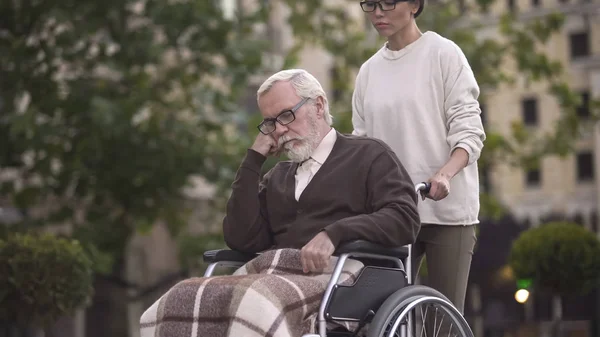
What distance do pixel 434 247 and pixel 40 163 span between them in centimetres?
1086

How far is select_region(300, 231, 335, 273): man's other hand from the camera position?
525cm

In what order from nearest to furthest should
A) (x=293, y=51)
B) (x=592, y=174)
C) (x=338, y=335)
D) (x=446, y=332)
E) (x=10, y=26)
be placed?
(x=338, y=335) → (x=446, y=332) → (x=10, y=26) → (x=293, y=51) → (x=592, y=174)

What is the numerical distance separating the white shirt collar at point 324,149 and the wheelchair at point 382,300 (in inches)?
15.6

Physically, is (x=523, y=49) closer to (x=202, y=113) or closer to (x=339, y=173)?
(x=202, y=113)

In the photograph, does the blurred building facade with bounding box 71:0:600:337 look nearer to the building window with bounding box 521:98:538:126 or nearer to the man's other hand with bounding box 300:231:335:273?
the building window with bounding box 521:98:538:126

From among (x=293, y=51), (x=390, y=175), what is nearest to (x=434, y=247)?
(x=390, y=175)

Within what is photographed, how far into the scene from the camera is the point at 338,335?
211 inches

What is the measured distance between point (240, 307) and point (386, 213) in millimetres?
782

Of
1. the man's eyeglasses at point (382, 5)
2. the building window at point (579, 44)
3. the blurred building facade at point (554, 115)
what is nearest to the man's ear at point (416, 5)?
the man's eyeglasses at point (382, 5)

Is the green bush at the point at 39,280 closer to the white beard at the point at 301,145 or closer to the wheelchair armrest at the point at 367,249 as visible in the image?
the white beard at the point at 301,145

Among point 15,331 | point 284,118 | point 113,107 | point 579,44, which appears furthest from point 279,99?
point 579,44

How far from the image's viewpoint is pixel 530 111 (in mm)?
45562

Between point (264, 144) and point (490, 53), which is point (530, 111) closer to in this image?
point (490, 53)

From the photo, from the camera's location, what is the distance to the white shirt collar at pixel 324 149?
5711mm
